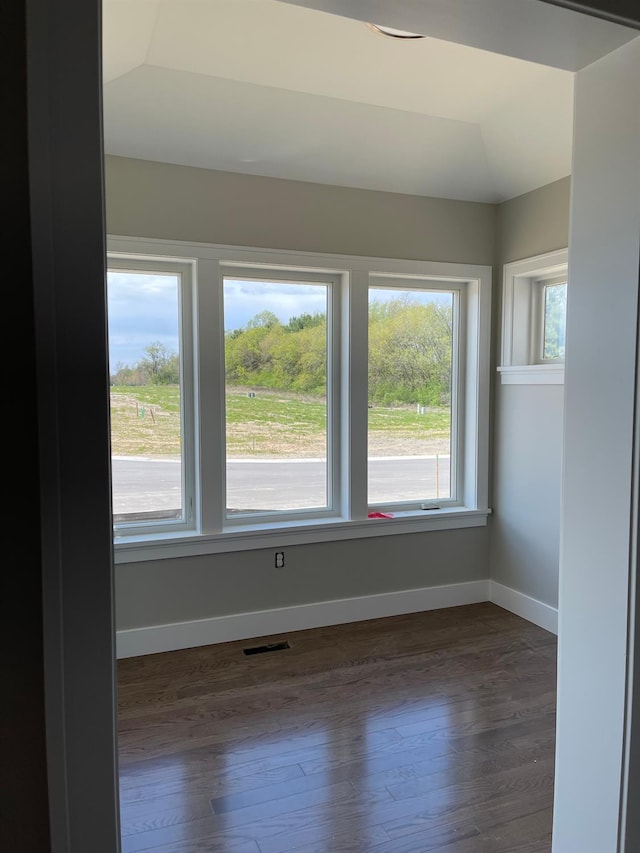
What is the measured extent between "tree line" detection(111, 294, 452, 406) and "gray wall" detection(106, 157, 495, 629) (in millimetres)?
392

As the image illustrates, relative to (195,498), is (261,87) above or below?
above

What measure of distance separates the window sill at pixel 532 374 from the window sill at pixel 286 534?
873 mm

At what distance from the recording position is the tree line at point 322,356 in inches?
118

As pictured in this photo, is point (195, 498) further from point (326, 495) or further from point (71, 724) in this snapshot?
point (71, 724)

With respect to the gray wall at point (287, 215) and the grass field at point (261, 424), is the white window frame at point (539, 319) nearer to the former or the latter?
the gray wall at point (287, 215)

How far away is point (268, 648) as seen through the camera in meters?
2.96

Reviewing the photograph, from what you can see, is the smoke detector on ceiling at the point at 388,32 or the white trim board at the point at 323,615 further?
the white trim board at the point at 323,615

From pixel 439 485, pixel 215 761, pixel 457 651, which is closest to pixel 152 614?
pixel 215 761

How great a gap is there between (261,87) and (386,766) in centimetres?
290

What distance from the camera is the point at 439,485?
3.64m

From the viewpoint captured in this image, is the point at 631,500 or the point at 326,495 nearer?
the point at 631,500

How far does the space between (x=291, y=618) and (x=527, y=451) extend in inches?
67.9

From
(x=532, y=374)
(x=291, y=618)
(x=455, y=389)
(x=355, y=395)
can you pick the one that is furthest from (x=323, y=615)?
(x=532, y=374)

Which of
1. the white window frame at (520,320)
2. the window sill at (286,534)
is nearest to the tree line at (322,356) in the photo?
the white window frame at (520,320)
